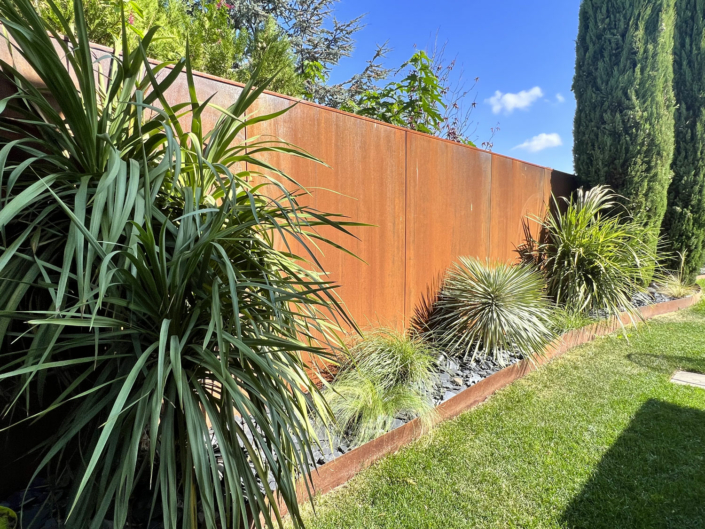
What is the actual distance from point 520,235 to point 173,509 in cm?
461

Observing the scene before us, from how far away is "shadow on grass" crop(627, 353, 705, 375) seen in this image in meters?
3.21

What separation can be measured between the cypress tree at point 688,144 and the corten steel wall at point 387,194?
3637 millimetres

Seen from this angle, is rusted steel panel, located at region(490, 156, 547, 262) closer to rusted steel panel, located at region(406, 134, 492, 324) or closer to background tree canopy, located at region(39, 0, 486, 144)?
rusted steel panel, located at region(406, 134, 492, 324)

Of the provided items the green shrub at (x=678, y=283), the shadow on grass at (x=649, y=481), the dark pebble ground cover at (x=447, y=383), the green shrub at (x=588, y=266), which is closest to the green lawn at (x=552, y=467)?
the shadow on grass at (x=649, y=481)

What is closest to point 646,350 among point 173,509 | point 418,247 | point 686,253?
point 418,247

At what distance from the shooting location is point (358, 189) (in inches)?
112

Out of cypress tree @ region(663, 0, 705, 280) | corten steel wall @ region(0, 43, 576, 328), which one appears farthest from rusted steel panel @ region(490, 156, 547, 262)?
cypress tree @ region(663, 0, 705, 280)

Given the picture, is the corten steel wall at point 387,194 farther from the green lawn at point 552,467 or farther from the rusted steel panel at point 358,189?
the green lawn at point 552,467

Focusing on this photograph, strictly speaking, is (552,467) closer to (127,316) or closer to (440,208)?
(127,316)

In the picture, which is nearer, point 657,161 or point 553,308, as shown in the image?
point 553,308

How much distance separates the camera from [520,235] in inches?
184

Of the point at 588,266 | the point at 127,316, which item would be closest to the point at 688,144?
the point at 588,266

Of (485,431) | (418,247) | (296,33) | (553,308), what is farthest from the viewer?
(296,33)

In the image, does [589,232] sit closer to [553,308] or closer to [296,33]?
[553,308]
